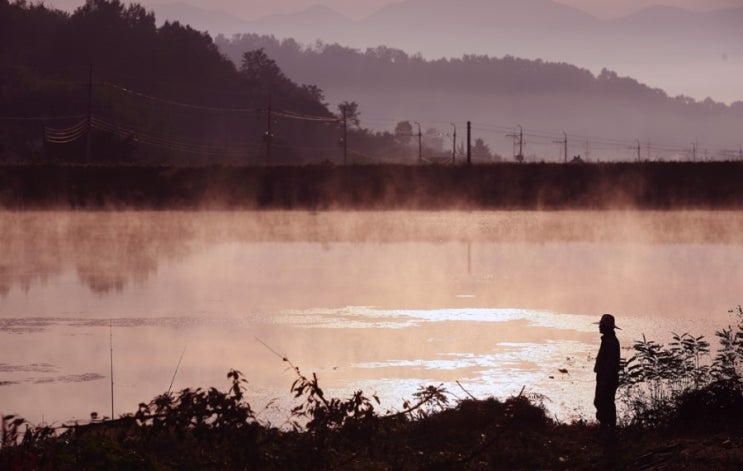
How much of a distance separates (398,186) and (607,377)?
8274 centimetres

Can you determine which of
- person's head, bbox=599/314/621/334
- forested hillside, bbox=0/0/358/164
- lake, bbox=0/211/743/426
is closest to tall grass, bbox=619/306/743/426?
lake, bbox=0/211/743/426

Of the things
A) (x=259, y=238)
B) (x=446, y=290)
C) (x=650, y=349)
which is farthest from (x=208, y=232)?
(x=650, y=349)

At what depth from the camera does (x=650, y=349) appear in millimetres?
18891

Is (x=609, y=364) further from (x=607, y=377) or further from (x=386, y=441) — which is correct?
(x=386, y=441)

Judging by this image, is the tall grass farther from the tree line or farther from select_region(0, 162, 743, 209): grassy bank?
the tree line

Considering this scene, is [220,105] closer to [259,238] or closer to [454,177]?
[454,177]

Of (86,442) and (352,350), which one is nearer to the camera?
(86,442)

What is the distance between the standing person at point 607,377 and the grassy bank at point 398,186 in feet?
262

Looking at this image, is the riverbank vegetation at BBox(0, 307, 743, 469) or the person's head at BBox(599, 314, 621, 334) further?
the person's head at BBox(599, 314, 621, 334)

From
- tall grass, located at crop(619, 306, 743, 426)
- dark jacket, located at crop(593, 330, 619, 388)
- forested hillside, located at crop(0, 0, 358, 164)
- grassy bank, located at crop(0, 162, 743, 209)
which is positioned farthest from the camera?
forested hillside, located at crop(0, 0, 358, 164)

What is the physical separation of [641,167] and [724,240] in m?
33.8

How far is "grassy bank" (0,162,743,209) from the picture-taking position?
3713 inches

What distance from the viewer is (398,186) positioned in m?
98.8

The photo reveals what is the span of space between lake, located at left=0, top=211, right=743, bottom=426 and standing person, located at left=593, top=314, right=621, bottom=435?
77.4 inches
